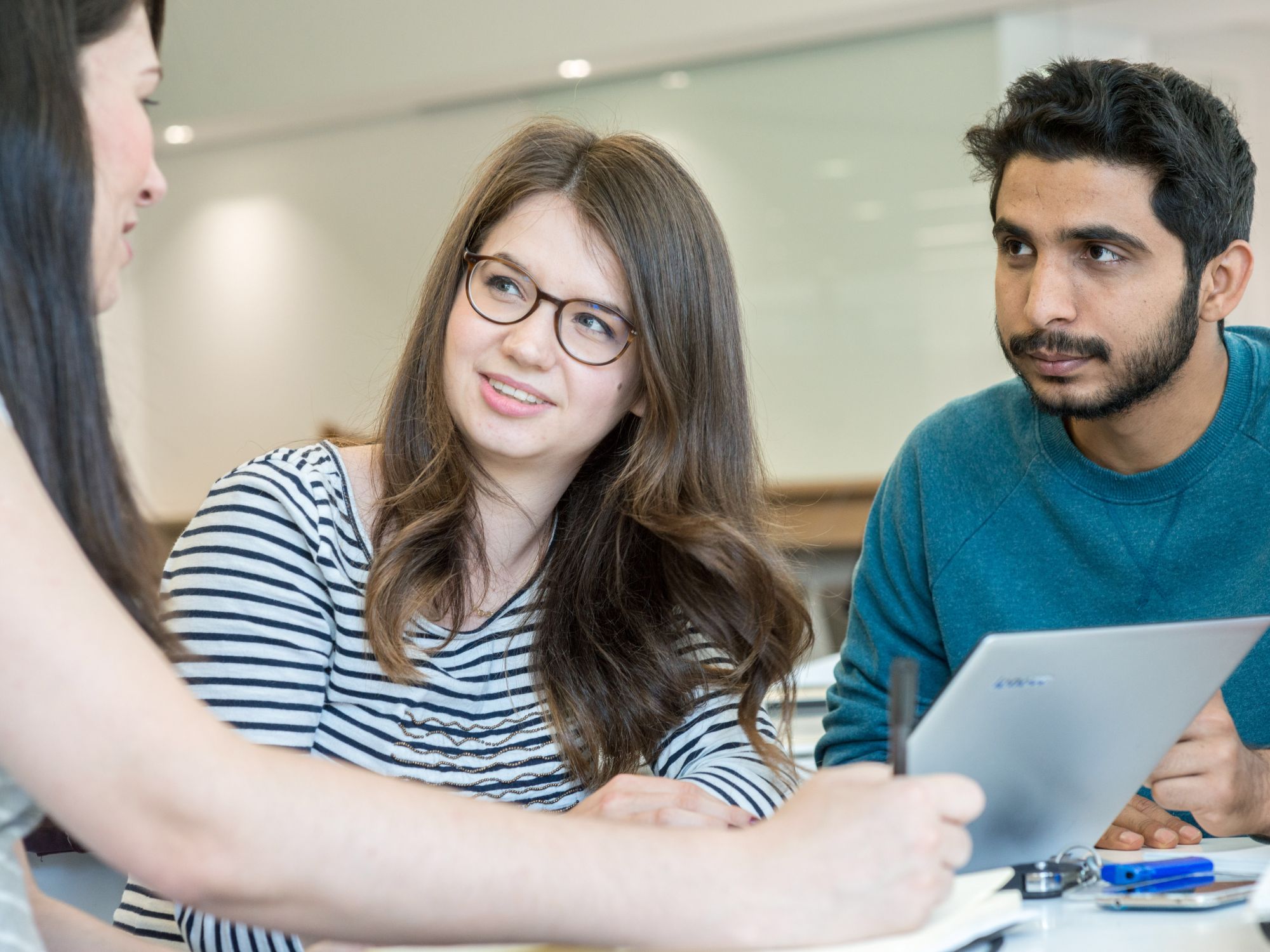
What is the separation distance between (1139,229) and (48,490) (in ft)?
4.01

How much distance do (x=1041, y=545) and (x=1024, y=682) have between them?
750mm

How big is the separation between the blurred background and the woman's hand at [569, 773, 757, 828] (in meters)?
2.22

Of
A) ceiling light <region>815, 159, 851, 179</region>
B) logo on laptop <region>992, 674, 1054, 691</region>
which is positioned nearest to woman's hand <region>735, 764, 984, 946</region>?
logo on laptop <region>992, 674, 1054, 691</region>

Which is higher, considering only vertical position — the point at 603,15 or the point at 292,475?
the point at 603,15

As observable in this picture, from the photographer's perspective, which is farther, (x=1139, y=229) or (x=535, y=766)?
(x=1139, y=229)

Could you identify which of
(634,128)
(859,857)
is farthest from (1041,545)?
(634,128)

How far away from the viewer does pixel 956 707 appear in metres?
0.77

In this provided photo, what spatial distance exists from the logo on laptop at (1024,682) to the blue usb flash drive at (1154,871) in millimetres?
198

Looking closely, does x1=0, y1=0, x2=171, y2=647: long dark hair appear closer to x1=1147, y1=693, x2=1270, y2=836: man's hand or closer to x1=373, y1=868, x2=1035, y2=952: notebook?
x1=373, y1=868, x2=1035, y2=952: notebook

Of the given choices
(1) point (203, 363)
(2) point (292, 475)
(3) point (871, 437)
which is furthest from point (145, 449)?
(2) point (292, 475)

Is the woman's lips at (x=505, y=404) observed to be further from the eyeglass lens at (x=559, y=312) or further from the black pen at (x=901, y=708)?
the black pen at (x=901, y=708)

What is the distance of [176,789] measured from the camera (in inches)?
23.2

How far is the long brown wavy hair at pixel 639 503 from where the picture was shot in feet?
4.26

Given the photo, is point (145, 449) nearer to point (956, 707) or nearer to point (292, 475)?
point (292, 475)
